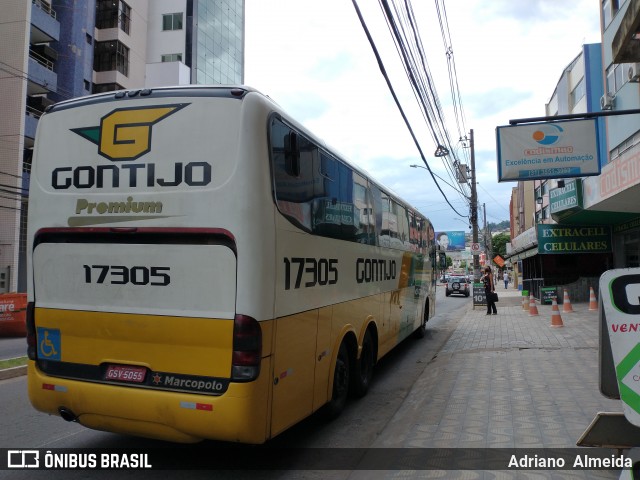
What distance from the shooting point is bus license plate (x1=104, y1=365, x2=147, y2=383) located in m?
3.95

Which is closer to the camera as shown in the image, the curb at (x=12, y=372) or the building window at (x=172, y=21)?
the curb at (x=12, y=372)

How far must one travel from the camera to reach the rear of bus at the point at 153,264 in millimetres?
3734

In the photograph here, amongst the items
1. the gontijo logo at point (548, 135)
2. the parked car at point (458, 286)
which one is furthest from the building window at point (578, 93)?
the parked car at point (458, 286)

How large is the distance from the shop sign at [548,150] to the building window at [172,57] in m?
29.5

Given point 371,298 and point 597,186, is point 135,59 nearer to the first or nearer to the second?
point 597,186

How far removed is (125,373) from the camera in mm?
4004

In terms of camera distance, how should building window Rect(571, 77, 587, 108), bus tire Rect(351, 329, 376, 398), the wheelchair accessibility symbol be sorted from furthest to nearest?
building window Rect(571, 77, 587, 108) → bus tire Rect(351, 329, 376, 398) → the wheelchair accessibility symbol

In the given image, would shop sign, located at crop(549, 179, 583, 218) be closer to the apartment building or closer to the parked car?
the apartment building

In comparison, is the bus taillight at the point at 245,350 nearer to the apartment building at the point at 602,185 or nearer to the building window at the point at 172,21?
the apartment building at the point at 602,185

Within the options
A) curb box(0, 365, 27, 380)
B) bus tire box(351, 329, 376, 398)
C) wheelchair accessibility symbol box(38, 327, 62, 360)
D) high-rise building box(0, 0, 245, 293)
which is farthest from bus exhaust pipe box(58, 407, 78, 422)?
high-rise building box(0, 0, 245, 293)

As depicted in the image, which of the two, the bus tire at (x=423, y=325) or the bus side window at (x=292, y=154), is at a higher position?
the bus side window at (x=292, y=154)

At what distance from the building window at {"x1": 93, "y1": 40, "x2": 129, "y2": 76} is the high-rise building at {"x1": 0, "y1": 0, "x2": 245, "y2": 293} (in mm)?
67

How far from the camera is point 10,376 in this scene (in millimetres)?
7902

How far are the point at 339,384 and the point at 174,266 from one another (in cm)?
284
